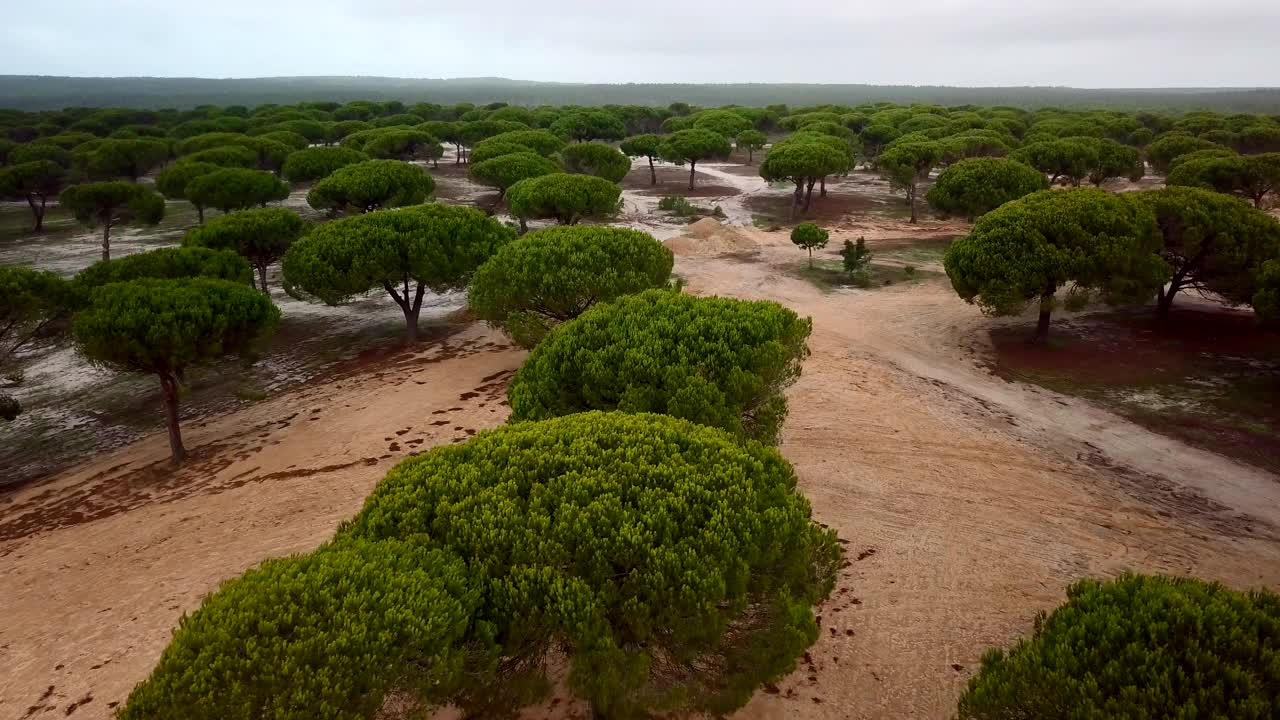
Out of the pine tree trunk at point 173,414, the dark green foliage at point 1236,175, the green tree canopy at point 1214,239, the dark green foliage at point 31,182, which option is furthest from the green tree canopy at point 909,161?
the dark green foliage at point 31,182

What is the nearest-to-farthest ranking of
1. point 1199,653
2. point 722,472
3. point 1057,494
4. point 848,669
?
1. point 1199,653
2. point 722,472
3. point 848,669
4. point 1057,494

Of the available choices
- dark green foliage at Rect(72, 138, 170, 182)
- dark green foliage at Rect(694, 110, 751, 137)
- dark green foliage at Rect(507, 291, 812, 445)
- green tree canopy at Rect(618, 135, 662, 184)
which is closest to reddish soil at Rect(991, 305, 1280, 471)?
dark green foliage at Rect(507, 291, 812, 445)

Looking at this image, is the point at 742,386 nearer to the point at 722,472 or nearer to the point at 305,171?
the point at 722,472

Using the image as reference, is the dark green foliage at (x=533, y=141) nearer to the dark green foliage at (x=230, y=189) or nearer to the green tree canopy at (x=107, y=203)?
the dark green foliage at (x=230, y=189)

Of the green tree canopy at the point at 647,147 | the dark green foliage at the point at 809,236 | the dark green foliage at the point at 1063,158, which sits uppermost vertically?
the green tree canopy at the point at 647,147

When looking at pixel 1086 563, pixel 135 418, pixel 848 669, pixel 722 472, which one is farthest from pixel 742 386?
pixel 135 418

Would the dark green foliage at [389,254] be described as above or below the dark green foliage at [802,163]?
below
